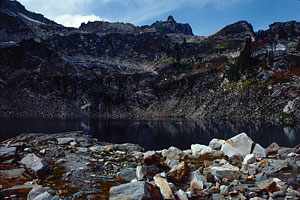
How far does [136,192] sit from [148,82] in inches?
5513

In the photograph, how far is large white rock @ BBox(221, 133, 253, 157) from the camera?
709 inches

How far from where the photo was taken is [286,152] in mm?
18531

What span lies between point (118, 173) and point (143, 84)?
443ft

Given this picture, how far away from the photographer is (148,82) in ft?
483

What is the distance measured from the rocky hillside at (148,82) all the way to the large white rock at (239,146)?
72.8 m

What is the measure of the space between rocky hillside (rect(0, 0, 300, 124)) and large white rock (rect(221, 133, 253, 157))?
72845 millimetres

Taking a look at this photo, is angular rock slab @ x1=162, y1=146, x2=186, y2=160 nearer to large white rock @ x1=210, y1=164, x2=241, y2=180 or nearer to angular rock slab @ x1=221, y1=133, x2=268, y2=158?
angular rock slab @ x1=221, y1=133, x2=268, y2=158

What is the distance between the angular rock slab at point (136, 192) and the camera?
8172mm

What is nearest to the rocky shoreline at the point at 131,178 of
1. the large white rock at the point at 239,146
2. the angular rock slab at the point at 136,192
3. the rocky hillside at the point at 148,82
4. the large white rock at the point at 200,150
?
the angular rock slab at the point at 136,192

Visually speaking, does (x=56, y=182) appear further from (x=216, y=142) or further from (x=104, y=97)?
(x=104, y=97)

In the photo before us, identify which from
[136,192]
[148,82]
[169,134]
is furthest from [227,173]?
[148,82]

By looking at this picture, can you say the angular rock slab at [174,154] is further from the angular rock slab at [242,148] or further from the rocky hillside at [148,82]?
the rocky hillside at [148,82]

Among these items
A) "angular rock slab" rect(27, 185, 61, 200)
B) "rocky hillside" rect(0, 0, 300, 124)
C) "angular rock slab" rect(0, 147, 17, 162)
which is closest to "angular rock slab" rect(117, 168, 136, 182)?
"angular rock slab" rect(27, 185, 61, 200)

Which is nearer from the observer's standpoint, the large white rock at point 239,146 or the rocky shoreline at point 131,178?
the rocky shoreline at point 131,178
